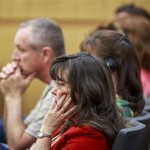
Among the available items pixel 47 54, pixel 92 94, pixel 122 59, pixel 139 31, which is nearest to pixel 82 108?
pixel 92 94

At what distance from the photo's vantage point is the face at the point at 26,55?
342 cm

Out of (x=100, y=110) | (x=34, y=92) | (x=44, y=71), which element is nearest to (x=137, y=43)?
(x=44, y=71)

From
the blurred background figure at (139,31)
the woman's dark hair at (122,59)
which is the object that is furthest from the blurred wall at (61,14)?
the woman's dark hair at (122,59)

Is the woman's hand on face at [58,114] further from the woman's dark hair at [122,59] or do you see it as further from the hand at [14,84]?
the hand at [14,84]

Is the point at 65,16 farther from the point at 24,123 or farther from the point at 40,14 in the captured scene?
the point at 24,123

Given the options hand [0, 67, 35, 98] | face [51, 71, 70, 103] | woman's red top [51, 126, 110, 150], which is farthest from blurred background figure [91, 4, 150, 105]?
woman's red top [51, 126, 110, 150]

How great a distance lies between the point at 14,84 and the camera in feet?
11.1

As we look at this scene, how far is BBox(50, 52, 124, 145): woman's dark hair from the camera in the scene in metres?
2.22

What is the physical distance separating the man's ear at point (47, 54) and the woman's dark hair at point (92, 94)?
107 cm

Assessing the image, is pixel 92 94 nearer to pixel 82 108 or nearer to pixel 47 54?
pixel 82 108

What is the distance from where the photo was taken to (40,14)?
627 cm

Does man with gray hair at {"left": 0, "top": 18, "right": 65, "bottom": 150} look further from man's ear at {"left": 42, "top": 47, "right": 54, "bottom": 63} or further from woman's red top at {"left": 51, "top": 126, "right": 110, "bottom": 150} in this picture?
woman's red top at {"left": 51, "top": 126, "right": 110, "bottom": 150}

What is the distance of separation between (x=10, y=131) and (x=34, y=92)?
291cm

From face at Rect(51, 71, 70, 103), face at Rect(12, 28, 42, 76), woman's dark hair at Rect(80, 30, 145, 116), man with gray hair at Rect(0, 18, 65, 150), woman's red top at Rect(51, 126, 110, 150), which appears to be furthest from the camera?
face at Rect(12, 28, 42, 76)
